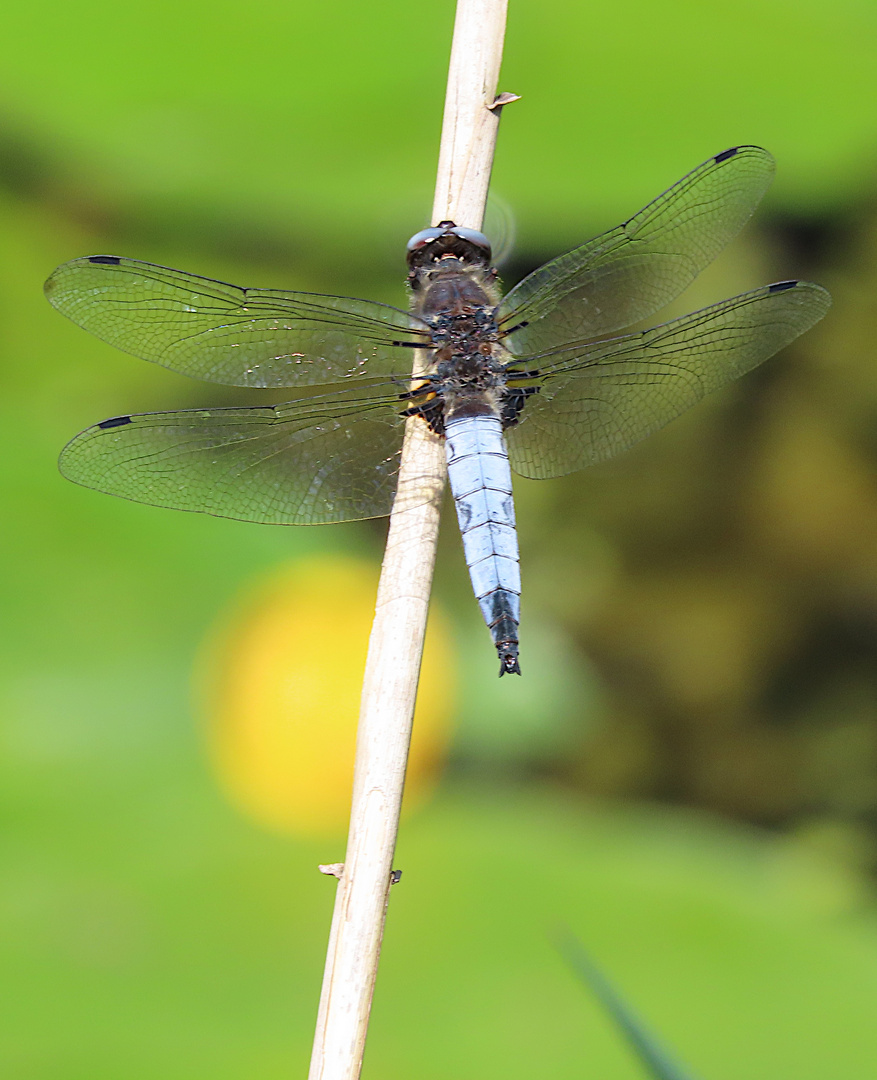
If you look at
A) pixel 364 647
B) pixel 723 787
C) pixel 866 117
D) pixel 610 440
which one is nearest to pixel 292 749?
pixel 364 647

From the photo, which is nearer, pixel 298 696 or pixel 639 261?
pixel 639 261

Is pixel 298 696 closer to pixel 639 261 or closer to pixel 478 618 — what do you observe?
pixel 478 618

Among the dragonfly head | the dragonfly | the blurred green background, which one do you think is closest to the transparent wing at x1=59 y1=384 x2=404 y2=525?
the dragonfly

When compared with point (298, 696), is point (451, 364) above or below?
above

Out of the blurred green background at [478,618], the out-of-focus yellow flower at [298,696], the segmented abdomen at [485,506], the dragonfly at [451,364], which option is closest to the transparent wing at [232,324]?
the dragonfly at [451,364]

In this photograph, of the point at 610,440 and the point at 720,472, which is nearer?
the point at 610,440

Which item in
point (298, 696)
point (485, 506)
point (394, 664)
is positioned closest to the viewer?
point (394, 664)

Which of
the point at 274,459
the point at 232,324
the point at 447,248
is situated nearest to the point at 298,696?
the point at 274,459

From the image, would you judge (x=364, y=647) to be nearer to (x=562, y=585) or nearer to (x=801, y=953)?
(x=562, y=585)
